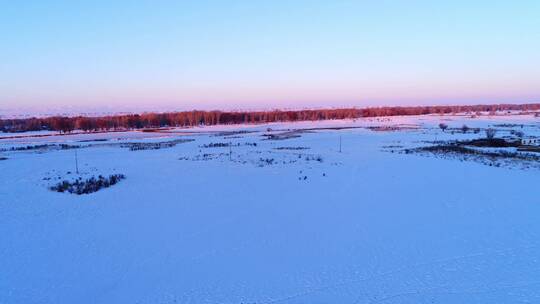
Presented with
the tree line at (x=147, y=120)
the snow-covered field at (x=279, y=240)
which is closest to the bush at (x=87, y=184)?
the snow-covered field at (x=279, y=240)

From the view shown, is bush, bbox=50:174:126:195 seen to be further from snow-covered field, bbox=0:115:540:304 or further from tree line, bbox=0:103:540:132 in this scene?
tree line, bbox=0:103:540:132

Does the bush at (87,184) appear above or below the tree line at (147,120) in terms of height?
below

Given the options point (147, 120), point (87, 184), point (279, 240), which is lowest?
point (279, 240)

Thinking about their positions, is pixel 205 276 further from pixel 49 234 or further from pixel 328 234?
pixel 49 234

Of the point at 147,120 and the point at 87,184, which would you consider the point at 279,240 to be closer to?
the point at 87,184

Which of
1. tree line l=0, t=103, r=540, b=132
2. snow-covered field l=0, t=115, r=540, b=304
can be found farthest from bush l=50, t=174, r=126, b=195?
tree line l=0, t=103, r=540, b=132

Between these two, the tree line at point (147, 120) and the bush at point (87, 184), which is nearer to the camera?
the bush at point (87, 184)

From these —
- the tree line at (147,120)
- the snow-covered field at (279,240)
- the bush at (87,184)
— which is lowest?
the snow-covered field at (279,240)

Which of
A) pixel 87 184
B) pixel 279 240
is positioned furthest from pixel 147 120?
pixel 279 240

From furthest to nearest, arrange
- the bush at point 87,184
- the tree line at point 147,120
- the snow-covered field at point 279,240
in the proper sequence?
the tree line at point 147,120 < the bush at point 87,184 < the snow-covered field at point 279,240

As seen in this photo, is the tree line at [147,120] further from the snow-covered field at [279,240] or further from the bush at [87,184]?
the snow-covered field at [279,240]
